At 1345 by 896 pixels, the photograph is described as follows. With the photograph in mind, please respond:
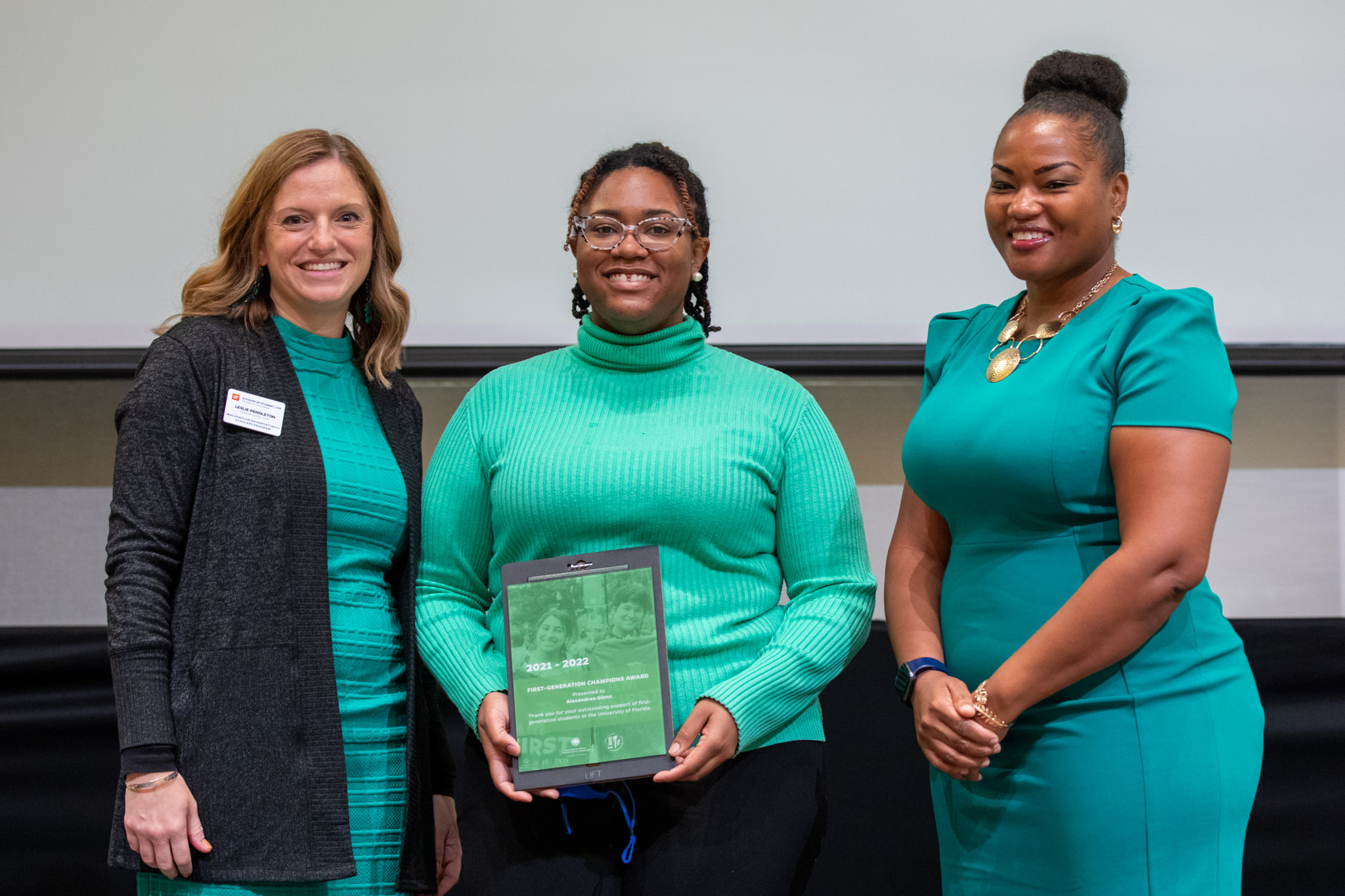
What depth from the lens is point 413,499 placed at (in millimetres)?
1494

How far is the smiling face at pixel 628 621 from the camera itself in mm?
1217

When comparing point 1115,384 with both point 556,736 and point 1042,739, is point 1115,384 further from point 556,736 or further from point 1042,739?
point 556,736

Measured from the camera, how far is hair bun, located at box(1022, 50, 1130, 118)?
131 cm

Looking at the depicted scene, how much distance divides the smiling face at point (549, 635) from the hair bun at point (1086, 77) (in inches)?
35.6

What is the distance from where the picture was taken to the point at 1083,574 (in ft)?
3.95

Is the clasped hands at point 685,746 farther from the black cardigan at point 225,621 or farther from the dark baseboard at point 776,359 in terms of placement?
the dark baseboard at point 776,359

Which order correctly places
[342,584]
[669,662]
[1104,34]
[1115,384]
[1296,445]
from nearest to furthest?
[1115,384] → [669,662] → [342,584] → [1104,34] → [1296,445]

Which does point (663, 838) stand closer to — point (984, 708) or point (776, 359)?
→ point (984, 708)

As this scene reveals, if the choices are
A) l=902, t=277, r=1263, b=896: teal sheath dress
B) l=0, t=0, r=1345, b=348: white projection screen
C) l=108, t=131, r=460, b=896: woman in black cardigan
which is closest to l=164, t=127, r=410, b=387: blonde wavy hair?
l=108, t=131, r=460, b=896: woman in black cardigan

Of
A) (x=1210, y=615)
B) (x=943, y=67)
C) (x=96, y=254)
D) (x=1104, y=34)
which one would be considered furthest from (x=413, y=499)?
(x=1104, y=34)

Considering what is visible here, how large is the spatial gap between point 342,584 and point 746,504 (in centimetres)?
55

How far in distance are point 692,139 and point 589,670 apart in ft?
4.87

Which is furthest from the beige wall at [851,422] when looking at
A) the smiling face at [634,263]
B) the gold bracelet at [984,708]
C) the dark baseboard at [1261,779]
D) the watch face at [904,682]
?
the gold bracelet at [984,708]

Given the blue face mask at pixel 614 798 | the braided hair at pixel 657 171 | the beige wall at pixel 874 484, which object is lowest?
the blue face mask at pixel 614 798
